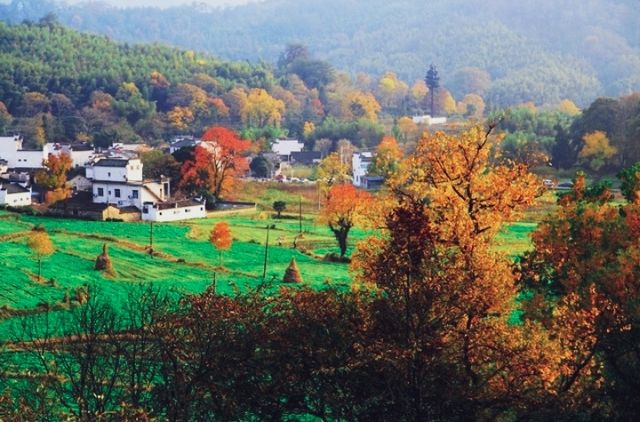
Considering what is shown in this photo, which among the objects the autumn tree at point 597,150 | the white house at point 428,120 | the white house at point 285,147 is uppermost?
the white house at point 428,120

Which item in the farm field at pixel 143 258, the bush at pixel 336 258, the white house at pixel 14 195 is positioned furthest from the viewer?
the white house at pixel 14 195

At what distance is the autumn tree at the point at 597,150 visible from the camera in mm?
72688

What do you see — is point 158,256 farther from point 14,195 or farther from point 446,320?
point 446,320

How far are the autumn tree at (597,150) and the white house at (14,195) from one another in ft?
135

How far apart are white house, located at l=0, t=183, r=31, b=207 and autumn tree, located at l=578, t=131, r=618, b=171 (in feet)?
135

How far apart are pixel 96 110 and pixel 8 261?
62822 millimetres

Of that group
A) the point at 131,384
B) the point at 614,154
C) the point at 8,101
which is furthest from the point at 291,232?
the point at 8,101

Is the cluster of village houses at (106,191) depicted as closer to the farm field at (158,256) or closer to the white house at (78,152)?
the white house at (78,152)

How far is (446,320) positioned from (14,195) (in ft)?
142

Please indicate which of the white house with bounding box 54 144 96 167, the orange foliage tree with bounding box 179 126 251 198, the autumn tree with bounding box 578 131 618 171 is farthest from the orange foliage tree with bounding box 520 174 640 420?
the white house with bounding box 54 144 96 167

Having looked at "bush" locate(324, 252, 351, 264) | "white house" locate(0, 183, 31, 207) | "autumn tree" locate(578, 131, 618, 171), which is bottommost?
"bush" locate(324, 252, 351, 264)

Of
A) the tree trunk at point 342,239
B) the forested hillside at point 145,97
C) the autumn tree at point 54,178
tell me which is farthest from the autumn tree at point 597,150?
the autumn tree at point 54,178

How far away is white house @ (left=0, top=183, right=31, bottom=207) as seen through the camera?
54219 mm

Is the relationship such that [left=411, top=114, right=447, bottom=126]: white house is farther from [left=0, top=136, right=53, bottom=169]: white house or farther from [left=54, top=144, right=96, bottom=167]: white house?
[left=0, top=136, right=53, bottom=169]: white house
